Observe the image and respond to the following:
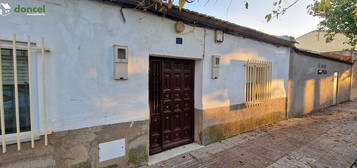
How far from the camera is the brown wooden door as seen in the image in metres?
4.08

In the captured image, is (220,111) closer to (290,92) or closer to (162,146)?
(162,146)

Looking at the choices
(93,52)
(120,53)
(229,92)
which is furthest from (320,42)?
(93,52)

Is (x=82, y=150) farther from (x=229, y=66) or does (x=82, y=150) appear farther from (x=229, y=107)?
(x=229, y=66)

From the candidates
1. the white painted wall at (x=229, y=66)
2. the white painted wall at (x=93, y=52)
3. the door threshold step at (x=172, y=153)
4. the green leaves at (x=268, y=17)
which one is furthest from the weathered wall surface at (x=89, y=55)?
the green leaves at (x=268, y=17)

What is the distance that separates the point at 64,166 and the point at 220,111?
3775 mm

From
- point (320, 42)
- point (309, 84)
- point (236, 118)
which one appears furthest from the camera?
point (320, 42)

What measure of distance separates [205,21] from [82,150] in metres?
3.79

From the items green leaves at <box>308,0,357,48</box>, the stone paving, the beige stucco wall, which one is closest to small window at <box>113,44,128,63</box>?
the stone paving

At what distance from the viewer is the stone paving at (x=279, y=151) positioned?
3.79 metres

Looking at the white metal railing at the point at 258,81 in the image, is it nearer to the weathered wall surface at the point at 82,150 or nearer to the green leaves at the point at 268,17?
the green leaves at the point at 268,17

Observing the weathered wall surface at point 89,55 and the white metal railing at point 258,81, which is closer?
the weathered wall surface at point 89,55

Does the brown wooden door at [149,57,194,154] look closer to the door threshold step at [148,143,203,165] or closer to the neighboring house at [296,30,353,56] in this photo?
the door threshold step at [148,143,203,165]

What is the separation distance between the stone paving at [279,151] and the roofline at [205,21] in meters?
3.10

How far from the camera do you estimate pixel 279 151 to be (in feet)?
14.5
